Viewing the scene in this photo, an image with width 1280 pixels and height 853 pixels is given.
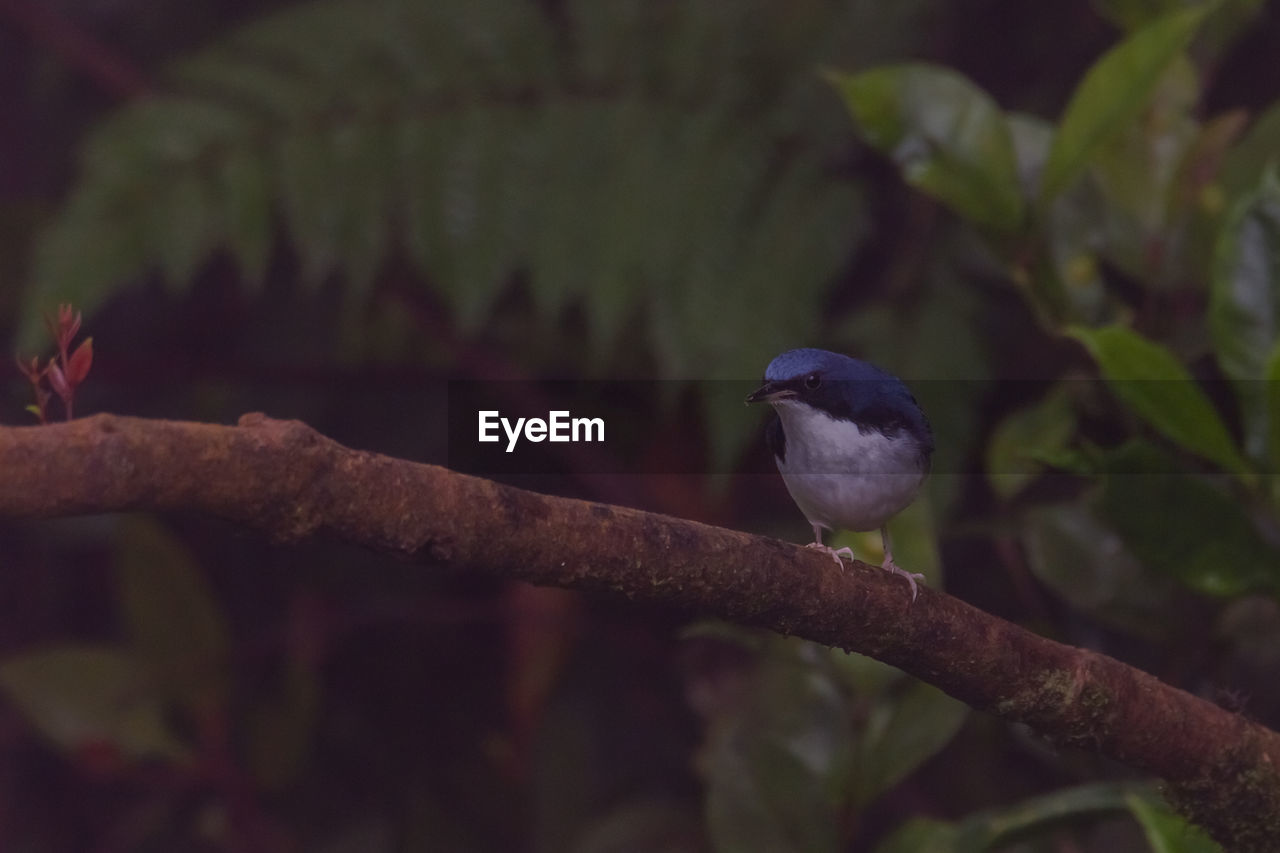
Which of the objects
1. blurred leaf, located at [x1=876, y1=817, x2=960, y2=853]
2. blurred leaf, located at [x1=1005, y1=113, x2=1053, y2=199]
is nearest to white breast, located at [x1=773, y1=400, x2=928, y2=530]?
blurred leaf, located at [x1=876, y1=817, x2=960, y2=853]

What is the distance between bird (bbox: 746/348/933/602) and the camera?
0.42 meters

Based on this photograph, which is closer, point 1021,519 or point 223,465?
point 223,465

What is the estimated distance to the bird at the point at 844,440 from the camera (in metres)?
0.42

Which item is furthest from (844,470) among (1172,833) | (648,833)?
(648,833)

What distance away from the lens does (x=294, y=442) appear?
29cm

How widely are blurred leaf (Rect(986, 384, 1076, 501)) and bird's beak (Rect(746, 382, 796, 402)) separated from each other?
326 mm

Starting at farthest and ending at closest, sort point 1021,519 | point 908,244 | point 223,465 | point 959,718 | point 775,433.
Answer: point 908,244
point 1021,519
point 959,718
point 775,433
point 223,465

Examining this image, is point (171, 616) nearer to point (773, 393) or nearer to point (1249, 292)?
point (773, 393)

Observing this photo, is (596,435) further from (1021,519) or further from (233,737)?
(233,737)

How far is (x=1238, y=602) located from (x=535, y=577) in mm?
584

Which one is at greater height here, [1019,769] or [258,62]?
[258,62]

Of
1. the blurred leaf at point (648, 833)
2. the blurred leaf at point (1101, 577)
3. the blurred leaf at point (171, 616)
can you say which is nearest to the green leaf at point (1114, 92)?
the blurred leaf at point (1101, 577)

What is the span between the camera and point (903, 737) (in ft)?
2.24

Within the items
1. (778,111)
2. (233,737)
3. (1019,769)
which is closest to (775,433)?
(1019,769)
